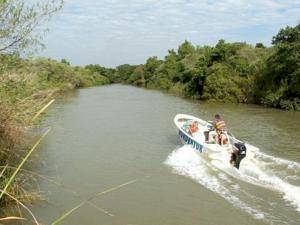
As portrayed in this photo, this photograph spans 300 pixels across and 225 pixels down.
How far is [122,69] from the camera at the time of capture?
137 meters

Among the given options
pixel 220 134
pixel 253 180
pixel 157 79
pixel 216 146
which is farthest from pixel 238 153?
pixel 157 79

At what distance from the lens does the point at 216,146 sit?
619 inches

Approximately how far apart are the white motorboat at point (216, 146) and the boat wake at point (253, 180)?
0.14 metres

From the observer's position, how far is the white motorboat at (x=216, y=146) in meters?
13.7

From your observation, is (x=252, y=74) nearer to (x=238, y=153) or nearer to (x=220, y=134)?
(x=220, y=134)

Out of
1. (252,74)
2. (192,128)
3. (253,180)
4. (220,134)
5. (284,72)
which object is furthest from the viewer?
(252,74)

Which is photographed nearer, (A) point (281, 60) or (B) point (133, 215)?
(B) point (133, 215)

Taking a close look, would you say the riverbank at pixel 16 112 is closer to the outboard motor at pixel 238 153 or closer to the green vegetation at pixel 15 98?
the green vegetation at pixel 15 98

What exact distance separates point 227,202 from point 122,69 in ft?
419

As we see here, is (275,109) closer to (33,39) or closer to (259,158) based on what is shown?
(259,158)

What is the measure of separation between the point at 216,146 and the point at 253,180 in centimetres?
313

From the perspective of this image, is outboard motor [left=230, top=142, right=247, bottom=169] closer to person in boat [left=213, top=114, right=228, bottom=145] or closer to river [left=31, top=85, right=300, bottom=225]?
river [left=31, top=85, right=300, bottom=225]

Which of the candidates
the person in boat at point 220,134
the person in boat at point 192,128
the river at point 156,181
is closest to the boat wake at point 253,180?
the river at point 156,181

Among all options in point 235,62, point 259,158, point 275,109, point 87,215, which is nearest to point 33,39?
point 87,215
